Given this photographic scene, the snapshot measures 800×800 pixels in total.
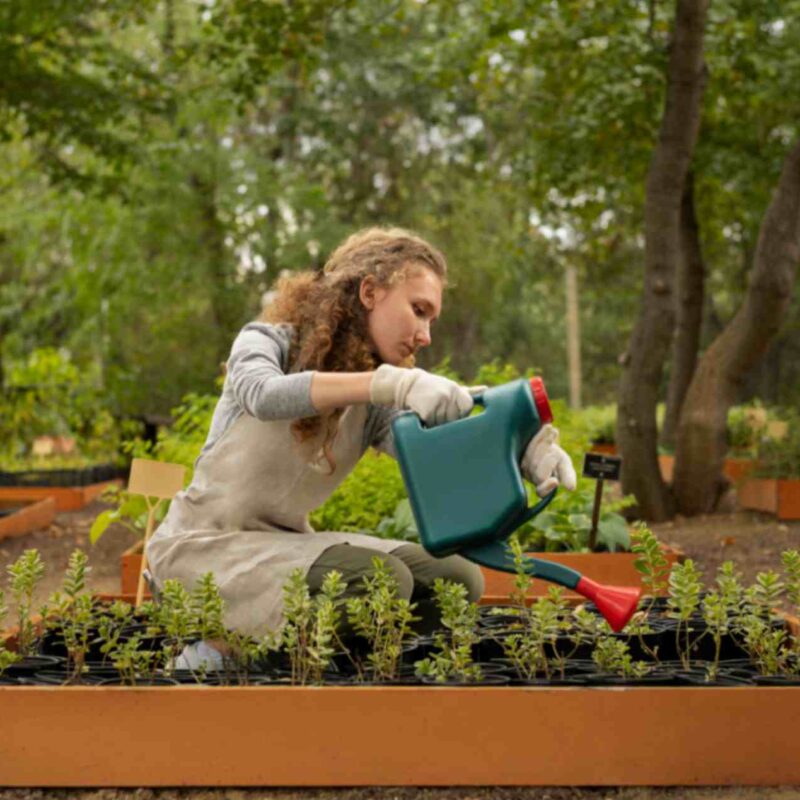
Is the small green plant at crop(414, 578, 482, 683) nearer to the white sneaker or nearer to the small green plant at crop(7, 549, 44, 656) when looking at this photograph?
the white sneaker

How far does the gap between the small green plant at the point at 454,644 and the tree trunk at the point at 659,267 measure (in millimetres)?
5860

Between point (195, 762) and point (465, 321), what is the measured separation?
2442cm

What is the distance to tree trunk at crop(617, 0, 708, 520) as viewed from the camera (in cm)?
836

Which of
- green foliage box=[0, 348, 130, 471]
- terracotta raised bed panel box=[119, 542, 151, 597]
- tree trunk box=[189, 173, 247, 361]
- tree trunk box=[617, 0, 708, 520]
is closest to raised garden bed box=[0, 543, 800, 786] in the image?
terracotta raised bed panel box=[119, 542, 151, 597]

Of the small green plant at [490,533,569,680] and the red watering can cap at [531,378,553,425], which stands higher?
the red watering can cap at [531,378,553,425]

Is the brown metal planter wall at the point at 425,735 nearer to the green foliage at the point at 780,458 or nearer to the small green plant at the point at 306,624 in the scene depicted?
the small green plant at the point at 306,624

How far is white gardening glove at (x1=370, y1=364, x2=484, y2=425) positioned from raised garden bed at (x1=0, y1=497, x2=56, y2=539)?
5668mm

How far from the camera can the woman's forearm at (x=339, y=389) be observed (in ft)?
9.32

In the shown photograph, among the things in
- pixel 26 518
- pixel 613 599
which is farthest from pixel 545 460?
pixel 26 518

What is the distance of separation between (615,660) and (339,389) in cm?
92

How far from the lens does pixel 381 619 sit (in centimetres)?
288

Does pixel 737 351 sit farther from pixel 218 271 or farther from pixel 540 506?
pixel 218 271

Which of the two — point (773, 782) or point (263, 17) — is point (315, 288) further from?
point (263, 17)

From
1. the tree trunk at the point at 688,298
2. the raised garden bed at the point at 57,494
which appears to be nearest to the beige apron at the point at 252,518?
the raised garden bed at the point at 57,494
